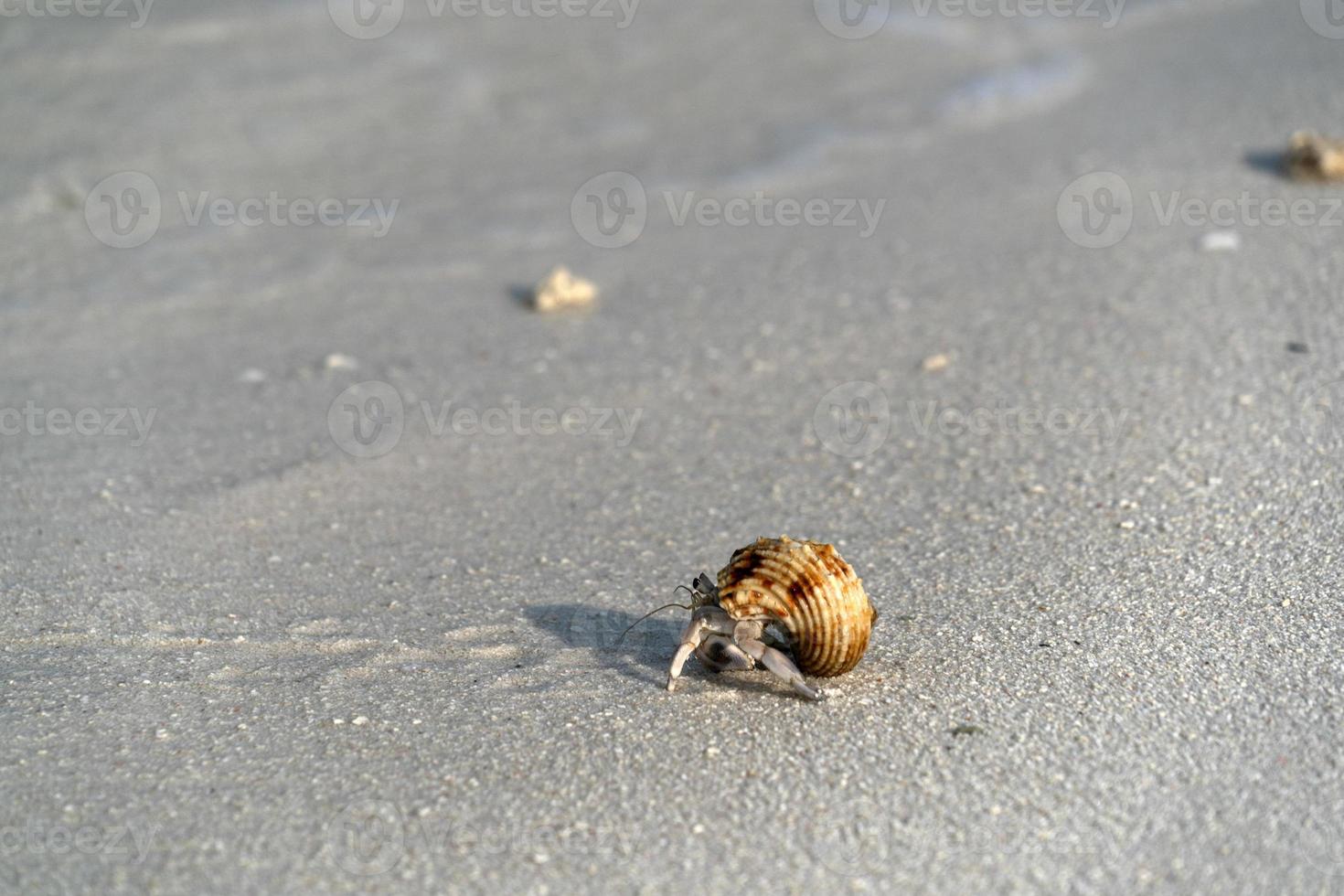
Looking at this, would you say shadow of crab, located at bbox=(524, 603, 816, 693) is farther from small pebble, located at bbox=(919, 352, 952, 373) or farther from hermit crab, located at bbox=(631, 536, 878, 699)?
small pebble, located at bbox=(919, 352, 952, 373)

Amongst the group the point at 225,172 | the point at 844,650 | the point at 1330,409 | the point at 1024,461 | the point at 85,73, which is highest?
the point at 85,73

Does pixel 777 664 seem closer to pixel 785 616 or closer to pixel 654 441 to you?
pixel 785 616

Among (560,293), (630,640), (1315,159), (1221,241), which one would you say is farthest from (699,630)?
(1315,159)

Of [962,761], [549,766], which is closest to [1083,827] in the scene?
[962,761]

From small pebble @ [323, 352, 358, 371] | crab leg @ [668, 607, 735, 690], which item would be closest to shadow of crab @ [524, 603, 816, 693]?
crab leg @ [668, 607, 735, 690]

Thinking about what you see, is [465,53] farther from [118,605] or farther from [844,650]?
[844,650]

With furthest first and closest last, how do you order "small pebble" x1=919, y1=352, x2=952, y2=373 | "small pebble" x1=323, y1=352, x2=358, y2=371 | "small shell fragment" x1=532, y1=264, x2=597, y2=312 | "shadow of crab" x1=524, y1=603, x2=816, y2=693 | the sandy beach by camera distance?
"small shell fragment" x1=532, y1=264, x2=597, y2=312 → "small pebble" x1=323, y1=352, x2=358, y2=371 → "small pebble" x1=919, y1=352, x2=952, y2=373 → "shadow of crab" x1=524, y1=603, x2=816, y2=693 → the sandy beach

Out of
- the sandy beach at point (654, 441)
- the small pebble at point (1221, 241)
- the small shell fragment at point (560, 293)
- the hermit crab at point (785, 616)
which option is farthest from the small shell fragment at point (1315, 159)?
the hermit crab at point (785, 616)

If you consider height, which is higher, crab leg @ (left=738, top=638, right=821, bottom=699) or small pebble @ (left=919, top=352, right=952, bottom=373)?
small pebble @ (left=919, top=352, right=952, bottom=373)
